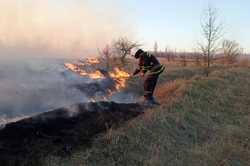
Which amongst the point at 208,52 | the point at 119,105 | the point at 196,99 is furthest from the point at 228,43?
the point at 119,105

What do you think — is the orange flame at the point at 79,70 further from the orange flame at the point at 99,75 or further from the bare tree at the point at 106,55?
the bare tree at the point at 106,55

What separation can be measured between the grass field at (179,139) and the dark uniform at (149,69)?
1.00 m

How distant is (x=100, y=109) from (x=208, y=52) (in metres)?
19.6

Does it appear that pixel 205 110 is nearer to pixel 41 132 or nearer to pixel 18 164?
pixel 41 132

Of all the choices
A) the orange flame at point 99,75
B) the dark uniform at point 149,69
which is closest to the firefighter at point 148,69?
the dark uniform at point 149,69

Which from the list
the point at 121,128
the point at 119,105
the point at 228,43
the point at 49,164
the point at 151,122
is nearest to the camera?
the point at 49,164

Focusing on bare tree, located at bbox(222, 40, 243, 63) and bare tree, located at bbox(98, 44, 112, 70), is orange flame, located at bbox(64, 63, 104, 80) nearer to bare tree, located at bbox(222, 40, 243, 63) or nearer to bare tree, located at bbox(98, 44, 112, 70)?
bare tree, located at bbox(98, 44, 112, 70)

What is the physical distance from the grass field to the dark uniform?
1.00 metres

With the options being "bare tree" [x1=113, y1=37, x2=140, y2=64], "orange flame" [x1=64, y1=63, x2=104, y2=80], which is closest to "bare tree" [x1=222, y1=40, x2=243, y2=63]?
"bare tree" [x1=113, y1=37, x2=140, y2=64]

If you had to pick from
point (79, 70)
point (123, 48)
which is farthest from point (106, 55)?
point (79, 70)

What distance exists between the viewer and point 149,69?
13.3m

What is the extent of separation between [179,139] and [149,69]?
4.37m

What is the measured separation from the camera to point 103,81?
15500 millimetres

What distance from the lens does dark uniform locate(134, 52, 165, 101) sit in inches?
517
